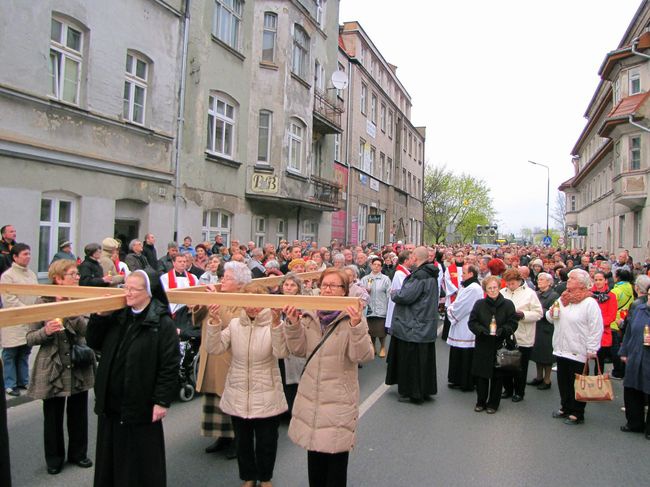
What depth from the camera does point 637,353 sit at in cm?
608

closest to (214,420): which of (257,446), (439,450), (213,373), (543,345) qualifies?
(213,373)

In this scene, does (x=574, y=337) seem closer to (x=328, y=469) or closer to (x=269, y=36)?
(x=328, y=469)

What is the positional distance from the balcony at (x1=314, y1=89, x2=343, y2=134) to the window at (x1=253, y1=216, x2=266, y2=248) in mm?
6139

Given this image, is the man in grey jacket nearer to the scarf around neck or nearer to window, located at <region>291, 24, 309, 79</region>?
the scarf around neck

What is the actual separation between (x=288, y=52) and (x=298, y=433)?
18.7 meters

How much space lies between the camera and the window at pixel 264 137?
1977 centimetres

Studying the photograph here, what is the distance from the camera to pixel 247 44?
19094mm

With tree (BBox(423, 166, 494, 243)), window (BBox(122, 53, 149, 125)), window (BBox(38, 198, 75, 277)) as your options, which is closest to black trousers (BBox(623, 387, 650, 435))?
window (BBox(38, 198, 75, 277))

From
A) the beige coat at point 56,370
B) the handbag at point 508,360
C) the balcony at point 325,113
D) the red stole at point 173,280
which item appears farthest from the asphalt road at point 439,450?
the balcony at point 325,113

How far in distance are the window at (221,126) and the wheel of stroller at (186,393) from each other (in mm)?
11437

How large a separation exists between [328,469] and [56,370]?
251 cm

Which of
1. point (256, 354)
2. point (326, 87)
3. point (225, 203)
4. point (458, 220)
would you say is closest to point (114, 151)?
point (225, 203)

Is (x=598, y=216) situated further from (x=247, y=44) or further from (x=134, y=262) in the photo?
(x=134, y=262)

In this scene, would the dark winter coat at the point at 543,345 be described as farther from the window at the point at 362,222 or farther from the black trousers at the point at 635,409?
the window at the point at 362,222
